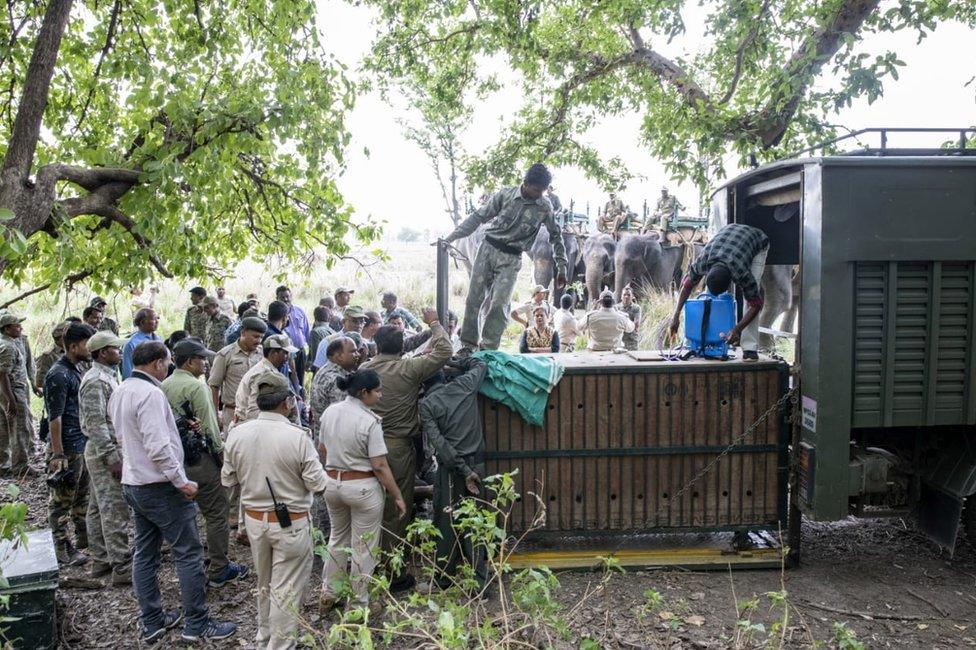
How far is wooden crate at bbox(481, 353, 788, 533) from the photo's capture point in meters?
6.14

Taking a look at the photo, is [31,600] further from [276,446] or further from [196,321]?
[196,321]

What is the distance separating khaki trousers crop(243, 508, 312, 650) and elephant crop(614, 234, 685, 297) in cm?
1706

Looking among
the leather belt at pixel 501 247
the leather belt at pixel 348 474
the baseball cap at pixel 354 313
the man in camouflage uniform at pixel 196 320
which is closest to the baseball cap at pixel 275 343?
the leather belt at pixel 348 474

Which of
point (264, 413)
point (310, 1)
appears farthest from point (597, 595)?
point (310, 1)

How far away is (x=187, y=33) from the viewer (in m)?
6.79

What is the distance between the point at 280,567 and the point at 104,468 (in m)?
2.18

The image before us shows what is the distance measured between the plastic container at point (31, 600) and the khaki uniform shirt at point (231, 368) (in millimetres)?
2360

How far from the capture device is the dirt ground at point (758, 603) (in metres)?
5.12

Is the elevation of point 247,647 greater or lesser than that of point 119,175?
lesser

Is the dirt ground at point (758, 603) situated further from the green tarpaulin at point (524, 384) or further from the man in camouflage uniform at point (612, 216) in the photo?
the man in camouflage uniform at point (612, 216)

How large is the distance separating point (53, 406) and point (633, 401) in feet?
15.8

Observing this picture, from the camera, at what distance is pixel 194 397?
5680mm

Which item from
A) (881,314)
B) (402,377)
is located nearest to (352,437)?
(402,377)

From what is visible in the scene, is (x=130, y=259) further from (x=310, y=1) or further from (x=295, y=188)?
(x=310, y=1)
